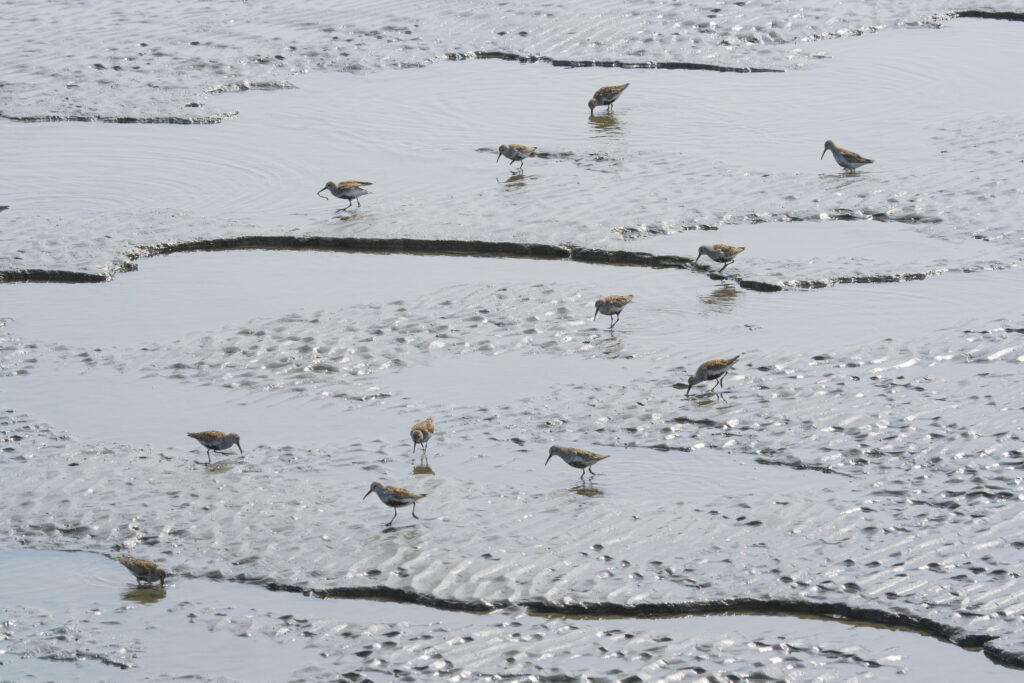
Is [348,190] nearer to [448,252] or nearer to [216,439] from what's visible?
[448,252]

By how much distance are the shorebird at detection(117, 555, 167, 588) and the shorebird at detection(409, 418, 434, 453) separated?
2783 mm

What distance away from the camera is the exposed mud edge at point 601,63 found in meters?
25.7

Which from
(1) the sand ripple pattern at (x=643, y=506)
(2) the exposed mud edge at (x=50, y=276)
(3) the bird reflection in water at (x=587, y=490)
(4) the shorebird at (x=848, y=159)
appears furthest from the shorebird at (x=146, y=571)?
(4) the shorebird at (x=848, y=159)

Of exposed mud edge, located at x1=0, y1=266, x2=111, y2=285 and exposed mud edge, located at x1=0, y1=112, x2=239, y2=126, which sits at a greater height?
exposed mud edge, located at x1=0, y1=112, x2=239, y2=126

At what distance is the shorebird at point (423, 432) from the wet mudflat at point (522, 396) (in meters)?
0.30

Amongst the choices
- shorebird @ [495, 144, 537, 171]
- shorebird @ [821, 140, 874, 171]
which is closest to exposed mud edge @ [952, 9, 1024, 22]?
shorebird @ [821, 140, 874, 171]

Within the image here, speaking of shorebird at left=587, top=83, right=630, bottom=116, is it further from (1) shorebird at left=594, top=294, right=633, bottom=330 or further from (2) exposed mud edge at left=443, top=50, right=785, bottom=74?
(1) shorebird at left=594, top=294, right=633, bottom=330

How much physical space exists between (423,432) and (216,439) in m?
1.88

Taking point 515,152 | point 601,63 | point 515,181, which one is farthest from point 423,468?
point 601,63

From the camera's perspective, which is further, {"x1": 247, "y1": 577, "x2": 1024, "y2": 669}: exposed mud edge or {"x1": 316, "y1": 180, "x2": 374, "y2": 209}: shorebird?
{"x1": 316, "y1": 180, "x2": 374, "y2": 209}: shorebird

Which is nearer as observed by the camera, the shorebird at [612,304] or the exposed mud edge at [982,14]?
the shorebird at [612,304]

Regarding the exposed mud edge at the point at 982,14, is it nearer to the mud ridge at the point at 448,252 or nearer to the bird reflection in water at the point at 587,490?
the mud ridge at the point at 448,252

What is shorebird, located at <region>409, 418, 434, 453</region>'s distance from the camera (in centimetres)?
1273

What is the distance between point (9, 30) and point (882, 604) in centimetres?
2322
